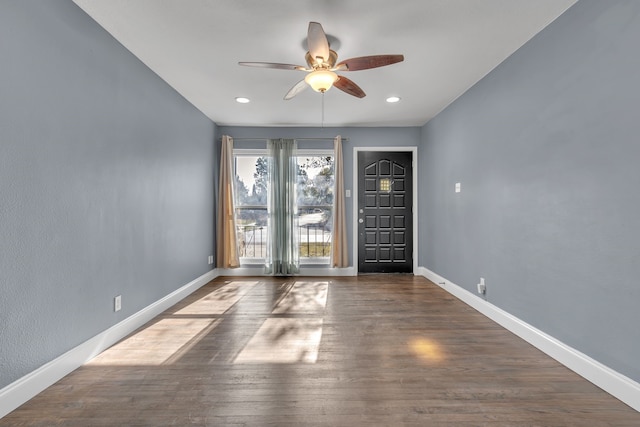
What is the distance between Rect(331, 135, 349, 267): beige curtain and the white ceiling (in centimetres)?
131

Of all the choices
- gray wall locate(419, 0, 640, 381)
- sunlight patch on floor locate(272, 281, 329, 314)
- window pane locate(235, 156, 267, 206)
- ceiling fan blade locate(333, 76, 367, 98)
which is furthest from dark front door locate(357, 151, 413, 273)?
ceiling fan blade locate(333, 76, 367, 98)

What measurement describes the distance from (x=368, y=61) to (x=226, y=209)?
10.9 feet

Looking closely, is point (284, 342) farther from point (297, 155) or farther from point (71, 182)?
point (297, 155)

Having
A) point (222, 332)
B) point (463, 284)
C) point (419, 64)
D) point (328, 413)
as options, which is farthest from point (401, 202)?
point (328, 413)

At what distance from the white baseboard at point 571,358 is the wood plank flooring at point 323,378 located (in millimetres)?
55

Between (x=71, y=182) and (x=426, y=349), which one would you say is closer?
(x=71, y=182)

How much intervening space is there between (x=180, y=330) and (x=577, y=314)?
3095 mm

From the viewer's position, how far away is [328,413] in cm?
162

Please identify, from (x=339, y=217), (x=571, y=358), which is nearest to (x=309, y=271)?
(x=339, y=217)

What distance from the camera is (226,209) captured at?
4.85m

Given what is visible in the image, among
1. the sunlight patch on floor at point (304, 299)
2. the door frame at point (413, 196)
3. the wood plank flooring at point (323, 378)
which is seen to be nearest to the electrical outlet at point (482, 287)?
the wood plank flooring at point (323, 378)

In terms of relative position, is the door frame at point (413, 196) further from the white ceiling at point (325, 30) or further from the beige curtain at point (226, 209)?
the beige curtain at point (226, 209)

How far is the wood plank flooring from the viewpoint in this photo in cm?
160

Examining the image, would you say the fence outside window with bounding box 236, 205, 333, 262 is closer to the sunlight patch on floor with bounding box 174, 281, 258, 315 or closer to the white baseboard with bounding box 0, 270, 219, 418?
the sunlight patch on floor with bounding box 174, 281, 258, 315
